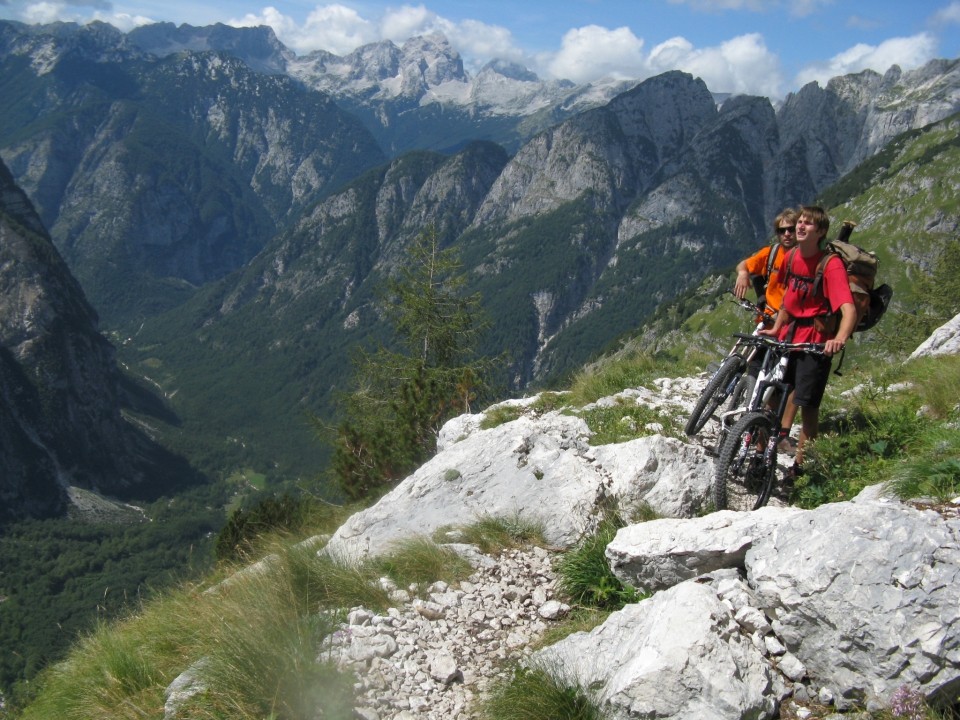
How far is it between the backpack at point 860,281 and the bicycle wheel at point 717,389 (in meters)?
1.34

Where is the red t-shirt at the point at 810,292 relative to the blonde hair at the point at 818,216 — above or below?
below

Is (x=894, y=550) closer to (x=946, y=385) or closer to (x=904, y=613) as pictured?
(x=904, y=613)

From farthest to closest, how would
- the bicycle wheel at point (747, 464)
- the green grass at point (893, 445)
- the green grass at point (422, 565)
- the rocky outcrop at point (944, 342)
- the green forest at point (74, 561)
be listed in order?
1. the green forest at point (74, 561)
2. the rocky outcrop at point (944, 342)
3. the bicycle wheel at point (747, 464)
4. the green grass at point (422, 565)
5. the green grass at point (893, 445)

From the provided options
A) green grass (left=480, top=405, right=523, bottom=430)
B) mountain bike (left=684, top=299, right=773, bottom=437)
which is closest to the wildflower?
mountain bike (left=684, top=299, right=773, bottom=437)

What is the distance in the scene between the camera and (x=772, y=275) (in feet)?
31.3

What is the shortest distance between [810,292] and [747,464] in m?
2.38

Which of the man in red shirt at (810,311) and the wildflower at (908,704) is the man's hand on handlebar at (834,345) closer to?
the man in red shirt at (810,311)

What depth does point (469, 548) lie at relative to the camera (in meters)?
7.85

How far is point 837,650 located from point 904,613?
52 cm

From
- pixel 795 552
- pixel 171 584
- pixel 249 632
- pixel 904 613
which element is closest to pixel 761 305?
pixel 795 552

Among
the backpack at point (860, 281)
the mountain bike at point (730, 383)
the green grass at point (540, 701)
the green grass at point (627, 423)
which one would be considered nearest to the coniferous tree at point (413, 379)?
the green grass at point (627, 423)

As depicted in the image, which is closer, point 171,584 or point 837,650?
point 837,650

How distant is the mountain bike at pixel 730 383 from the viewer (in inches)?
355

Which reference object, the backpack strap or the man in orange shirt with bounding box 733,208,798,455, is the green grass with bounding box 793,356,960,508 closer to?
the man in orange shirt with bounding box 733,208,798,455
